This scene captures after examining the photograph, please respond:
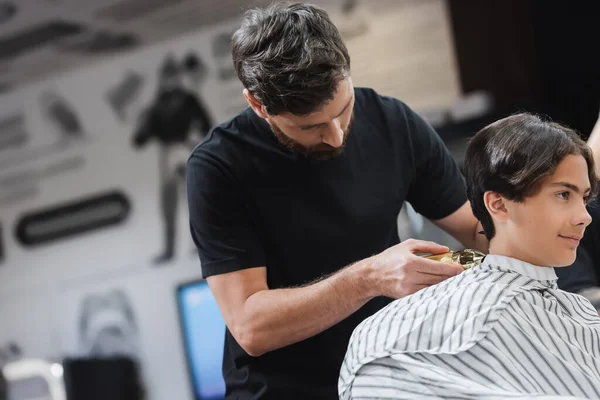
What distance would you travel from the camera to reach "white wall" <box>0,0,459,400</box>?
195 inches

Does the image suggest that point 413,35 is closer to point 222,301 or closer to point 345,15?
point 345,15

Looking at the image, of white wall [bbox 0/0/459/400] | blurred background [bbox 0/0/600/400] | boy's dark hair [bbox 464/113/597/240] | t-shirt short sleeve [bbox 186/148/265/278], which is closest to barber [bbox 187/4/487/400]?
t-shirt short sleeve [bbox 186/148/265/278]

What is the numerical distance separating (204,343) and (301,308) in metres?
3.28

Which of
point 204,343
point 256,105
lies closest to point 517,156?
point 256,105

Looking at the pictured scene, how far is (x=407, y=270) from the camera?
54.2 inches

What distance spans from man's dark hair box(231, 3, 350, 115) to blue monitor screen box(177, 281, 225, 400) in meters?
3.24

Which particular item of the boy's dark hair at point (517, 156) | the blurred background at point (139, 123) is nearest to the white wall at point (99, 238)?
the blurred background at point (139, 123)

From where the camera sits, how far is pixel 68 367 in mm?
4648

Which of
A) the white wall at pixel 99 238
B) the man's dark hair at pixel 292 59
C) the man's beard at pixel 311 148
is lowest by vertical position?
the white wall at pixel 99 238

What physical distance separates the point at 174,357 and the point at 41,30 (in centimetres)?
224

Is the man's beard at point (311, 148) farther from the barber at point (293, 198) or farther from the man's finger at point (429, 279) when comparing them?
the man's finger at point (429, 279)

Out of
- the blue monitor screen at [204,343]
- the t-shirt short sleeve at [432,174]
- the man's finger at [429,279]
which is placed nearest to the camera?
the man's finger at [429,279]

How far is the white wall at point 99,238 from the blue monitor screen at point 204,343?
9.5 inches

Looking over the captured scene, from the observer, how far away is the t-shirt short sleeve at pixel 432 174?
183 centimetres
